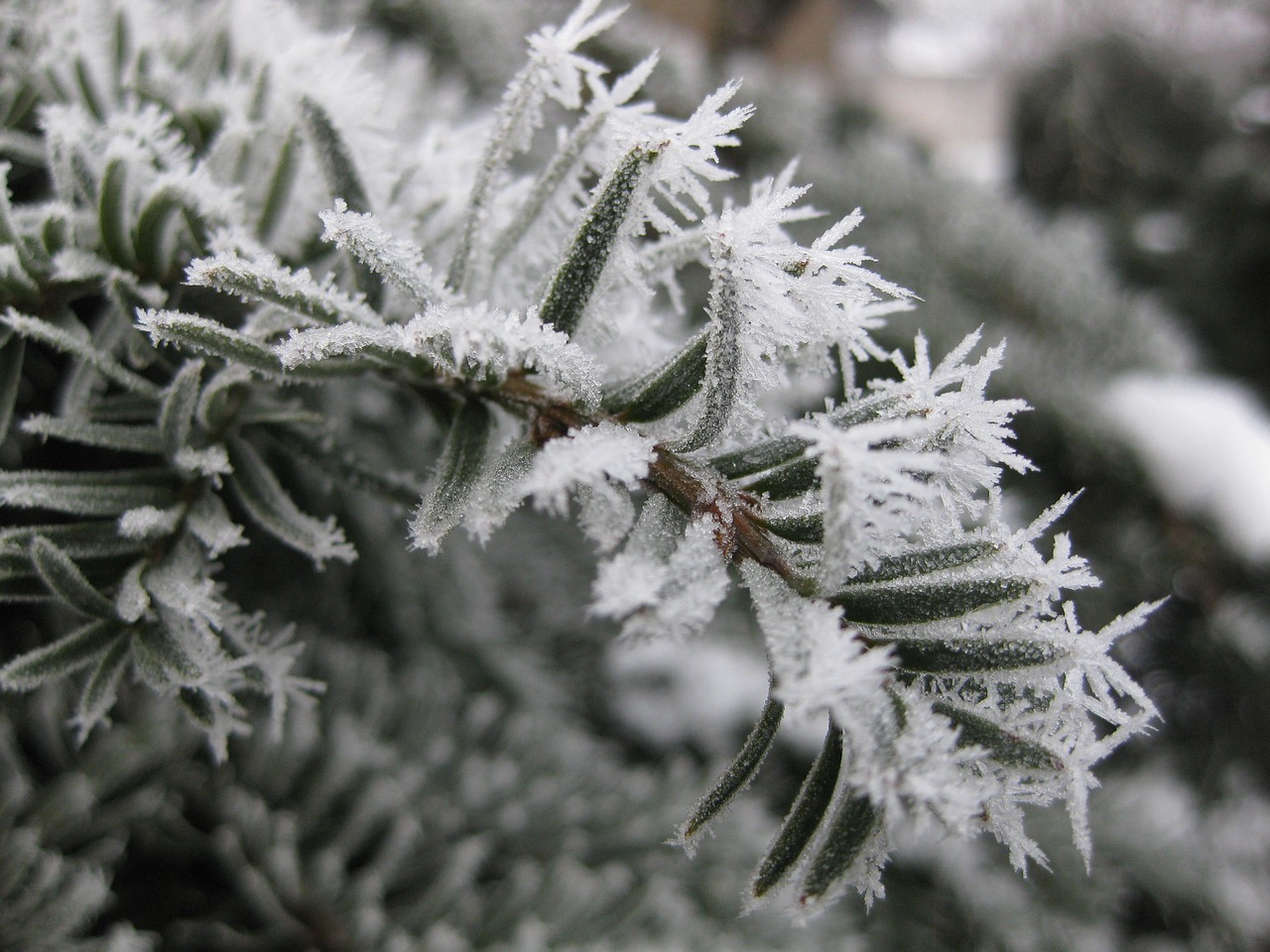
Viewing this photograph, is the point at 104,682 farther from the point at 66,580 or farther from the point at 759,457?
the point at 759,457

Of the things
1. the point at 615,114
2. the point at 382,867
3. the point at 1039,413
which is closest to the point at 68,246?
the point at 615,114

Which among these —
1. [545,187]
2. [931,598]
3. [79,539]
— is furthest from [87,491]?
[931,598]

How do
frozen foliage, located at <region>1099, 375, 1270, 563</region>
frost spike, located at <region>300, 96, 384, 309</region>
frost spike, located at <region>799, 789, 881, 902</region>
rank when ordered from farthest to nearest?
frozen foliage, located at <region>1099, 375, 1270, 563</region> < frost spike, located at <region>300, 96, 384, 309</region> < frost spike, located at <region>799, 789, 881, 902</region>

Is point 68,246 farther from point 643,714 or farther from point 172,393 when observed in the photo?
point 643,714

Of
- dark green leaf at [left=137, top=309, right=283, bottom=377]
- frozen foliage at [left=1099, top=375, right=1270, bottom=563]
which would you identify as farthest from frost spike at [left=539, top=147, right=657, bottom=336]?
frozen foliage at [left=1099, top=375, right=1270, bottom=563]

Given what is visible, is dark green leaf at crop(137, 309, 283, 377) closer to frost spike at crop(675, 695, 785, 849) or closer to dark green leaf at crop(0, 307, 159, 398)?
dark green leaf at crop(0, 307, 159, 398)

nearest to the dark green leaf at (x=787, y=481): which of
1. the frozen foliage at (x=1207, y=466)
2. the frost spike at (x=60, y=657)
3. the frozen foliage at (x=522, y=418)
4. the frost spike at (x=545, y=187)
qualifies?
the frozen foliage at (x=522, y=418)
